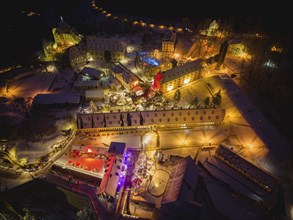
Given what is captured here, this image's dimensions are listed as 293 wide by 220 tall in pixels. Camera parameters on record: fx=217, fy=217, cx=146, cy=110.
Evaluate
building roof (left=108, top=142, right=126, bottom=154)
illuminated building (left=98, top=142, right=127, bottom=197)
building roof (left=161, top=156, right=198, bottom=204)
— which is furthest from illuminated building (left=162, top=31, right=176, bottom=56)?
building roof (left=161, top=156, right=198, bottom=204)

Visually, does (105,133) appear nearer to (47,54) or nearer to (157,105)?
(157,105)

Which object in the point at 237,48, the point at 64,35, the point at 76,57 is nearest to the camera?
the point at 76,57

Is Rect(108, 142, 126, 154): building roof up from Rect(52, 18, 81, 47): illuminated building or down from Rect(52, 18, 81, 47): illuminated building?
down

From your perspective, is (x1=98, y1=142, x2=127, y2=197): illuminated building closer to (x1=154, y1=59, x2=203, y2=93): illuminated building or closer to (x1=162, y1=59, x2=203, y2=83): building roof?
(x1=154, y1=59, x2=203, y2=93): illuminated building

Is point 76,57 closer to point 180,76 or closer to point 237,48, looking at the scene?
point 180,76

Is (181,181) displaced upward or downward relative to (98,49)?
downward

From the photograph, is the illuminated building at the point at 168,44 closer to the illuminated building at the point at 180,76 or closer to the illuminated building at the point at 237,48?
the illuminated building at the point at 180,76

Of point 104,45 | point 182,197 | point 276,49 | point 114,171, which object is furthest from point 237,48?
point 114,171
